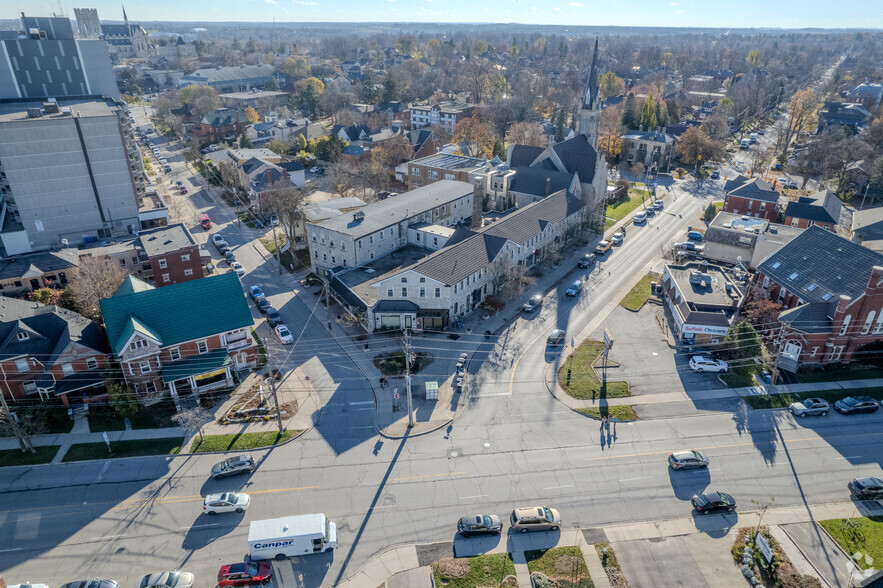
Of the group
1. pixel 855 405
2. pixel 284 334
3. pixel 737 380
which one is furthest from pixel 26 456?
pixel 855 405

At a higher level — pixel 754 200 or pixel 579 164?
pixel 579 164

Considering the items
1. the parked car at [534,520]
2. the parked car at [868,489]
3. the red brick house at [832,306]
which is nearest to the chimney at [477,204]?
the red brick house at [832,306]

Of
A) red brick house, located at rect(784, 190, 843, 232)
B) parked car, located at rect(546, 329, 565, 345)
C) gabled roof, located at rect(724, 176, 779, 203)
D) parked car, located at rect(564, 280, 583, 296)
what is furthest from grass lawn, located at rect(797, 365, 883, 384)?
gabled roof, located at rect(724, 176, 779, 203)

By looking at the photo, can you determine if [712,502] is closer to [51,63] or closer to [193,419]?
[193,419]

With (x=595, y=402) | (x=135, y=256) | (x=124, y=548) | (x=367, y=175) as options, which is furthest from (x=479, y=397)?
(x=367, y=175)

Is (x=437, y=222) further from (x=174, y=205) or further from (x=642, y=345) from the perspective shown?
(x=174, y=205)

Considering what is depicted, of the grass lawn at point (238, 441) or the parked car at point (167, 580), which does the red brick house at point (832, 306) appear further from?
the parked car at point (167, 580)
